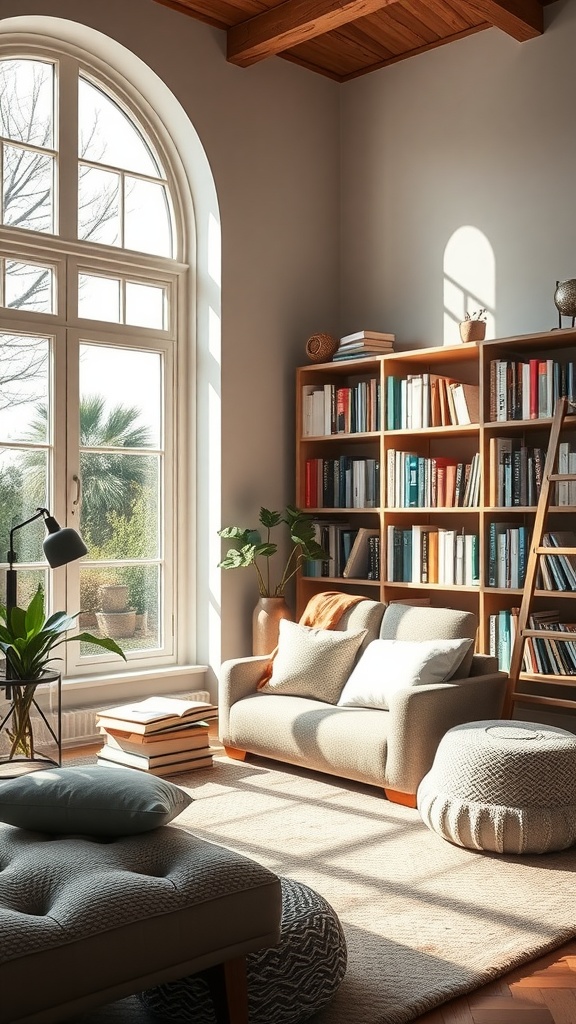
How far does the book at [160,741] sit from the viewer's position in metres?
4.48

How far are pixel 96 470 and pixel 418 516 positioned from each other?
5.83ft

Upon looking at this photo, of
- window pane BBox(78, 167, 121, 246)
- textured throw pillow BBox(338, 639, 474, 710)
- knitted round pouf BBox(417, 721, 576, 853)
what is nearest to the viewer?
knitted round pouf BBox(417, 721, 576, 853)

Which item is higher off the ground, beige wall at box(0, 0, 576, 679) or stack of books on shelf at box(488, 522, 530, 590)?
beige wall at box(0, 0, 576, 679)

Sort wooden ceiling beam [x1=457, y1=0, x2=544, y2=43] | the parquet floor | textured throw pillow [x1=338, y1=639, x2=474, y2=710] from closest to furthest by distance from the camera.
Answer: the parquet floor < textured throw pillow [x1=338, y1=639, x2=474, y2=710] < wooden ceiling beam [x1=457, y1=0, x2=544, y2=43]

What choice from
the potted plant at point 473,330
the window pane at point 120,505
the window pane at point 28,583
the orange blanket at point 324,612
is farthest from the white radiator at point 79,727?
the potted plant at point 473,330

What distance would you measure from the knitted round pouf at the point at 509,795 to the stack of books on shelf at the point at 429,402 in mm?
2089

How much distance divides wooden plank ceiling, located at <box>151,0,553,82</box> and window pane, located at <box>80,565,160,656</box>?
288 cm

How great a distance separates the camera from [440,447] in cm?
568

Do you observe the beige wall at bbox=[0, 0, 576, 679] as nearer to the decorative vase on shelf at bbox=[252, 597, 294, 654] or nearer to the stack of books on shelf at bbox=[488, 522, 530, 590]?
the decorative vase on shelf at bbox=[252, 597, 294, 654]

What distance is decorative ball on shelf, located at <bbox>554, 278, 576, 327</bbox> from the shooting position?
189 inches

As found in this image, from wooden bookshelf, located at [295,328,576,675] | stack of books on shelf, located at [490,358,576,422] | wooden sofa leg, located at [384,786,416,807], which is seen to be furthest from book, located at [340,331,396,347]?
wooden sofa leg, located at [384,786,416,807]

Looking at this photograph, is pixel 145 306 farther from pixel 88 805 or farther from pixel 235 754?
pixel 88 805

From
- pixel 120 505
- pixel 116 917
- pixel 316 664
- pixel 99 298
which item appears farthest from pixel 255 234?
pixel 116 917

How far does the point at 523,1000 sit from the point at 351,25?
16.1 feet
